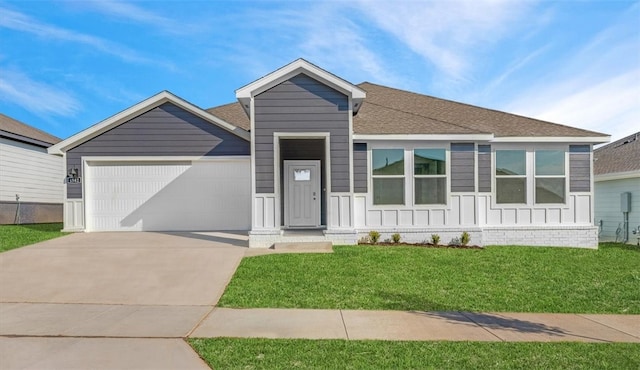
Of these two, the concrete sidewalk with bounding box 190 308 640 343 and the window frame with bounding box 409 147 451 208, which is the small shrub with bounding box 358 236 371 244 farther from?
the concrete sidewalk with bounding box 190 308 640 343

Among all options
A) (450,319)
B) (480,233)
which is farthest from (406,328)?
(480,233)

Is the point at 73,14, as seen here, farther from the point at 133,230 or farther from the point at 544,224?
the point at 544,224

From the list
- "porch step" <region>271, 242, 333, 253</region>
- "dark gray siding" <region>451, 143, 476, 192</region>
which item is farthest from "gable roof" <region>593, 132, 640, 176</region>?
"porch step" <region>271, 242, 333, 253</region>

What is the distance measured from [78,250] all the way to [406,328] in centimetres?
843

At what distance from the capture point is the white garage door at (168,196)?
1241cm

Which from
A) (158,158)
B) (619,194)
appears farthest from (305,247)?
(619,194)

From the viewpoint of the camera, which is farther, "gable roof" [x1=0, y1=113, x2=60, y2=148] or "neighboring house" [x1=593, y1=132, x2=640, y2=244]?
"gable roof" [x1=0, y1=113, x2=60, y2=148]

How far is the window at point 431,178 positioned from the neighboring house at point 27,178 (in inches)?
608

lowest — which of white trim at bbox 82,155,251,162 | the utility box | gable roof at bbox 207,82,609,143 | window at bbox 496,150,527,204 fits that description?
the utility box

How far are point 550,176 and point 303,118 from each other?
7.85 metres

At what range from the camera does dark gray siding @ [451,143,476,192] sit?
35.5ft

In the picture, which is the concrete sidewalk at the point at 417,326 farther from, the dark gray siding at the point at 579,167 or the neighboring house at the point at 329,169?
the dark gray siding at the point at 579,167

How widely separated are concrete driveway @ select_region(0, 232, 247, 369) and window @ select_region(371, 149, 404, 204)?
417 cm

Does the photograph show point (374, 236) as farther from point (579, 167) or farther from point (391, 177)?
point (579, 167)
